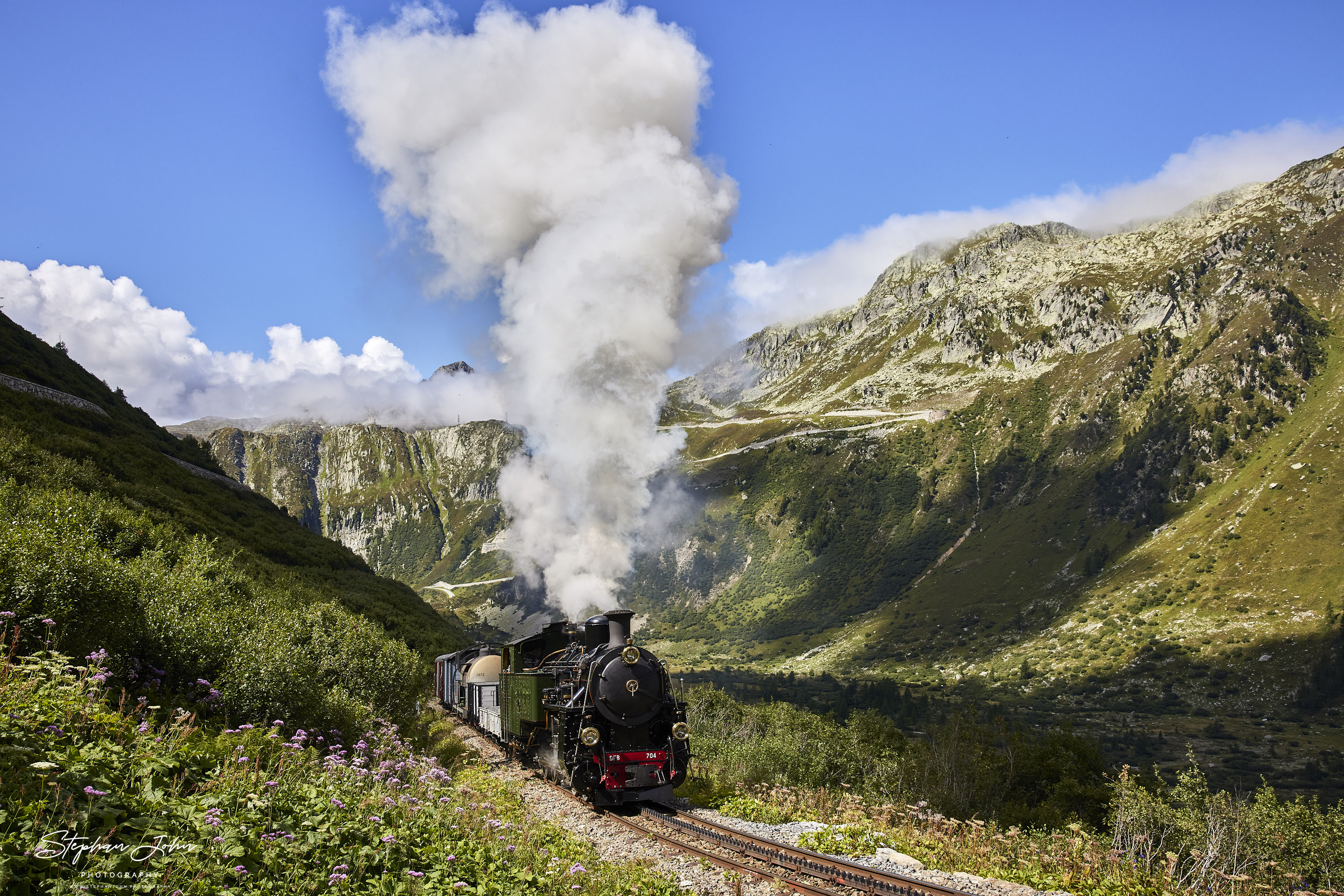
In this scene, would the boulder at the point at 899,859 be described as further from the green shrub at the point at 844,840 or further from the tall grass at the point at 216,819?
the tall grass at the point at 216,819

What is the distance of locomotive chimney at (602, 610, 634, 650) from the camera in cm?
1848

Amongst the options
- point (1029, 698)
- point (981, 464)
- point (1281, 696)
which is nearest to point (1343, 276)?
point (981, 464)

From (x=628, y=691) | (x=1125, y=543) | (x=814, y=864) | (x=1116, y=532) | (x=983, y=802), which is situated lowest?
(x=983, y=802)

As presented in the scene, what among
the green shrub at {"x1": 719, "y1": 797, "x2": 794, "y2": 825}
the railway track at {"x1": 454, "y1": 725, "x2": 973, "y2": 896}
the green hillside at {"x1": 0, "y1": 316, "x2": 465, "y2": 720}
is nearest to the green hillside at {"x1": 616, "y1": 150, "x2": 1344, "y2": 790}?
the green shrub at {"x1": 719, "y1": 797, "x2": 794, "y2": 825}

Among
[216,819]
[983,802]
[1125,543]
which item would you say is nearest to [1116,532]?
[1125,543]

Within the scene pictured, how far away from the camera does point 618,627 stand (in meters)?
18.7

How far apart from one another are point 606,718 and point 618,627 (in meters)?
2.59

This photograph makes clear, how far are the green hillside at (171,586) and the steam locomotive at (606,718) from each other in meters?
5.23

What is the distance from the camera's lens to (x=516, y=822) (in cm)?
1145

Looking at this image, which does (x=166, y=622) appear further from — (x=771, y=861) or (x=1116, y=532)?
(x=1116, y=532)

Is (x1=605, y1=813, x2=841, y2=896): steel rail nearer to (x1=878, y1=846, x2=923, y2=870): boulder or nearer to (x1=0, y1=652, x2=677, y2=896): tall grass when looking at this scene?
(x1=0, y1=652, x2=677, y2=896): tall grass

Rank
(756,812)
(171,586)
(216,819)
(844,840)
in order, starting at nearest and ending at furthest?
1. (216,819)
2. (844,840)
3. (171,586)
4. (756,812)

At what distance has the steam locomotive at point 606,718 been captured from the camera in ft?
54.6

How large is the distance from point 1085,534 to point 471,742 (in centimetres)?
14404
